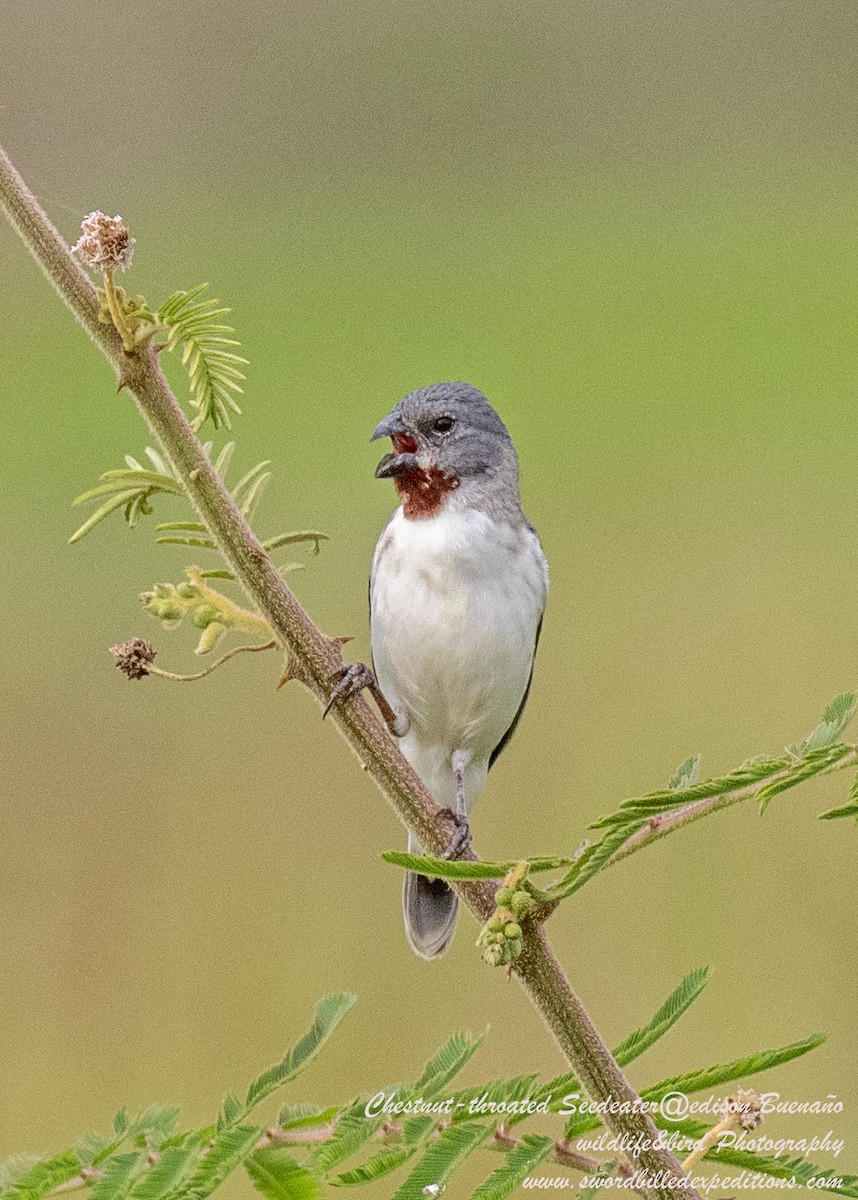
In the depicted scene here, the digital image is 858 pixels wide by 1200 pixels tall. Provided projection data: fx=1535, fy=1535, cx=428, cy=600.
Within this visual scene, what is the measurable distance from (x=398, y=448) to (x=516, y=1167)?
2.19 meters

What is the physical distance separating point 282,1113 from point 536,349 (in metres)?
14.5

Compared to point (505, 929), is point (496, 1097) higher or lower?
lower

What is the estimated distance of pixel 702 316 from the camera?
17172 mm

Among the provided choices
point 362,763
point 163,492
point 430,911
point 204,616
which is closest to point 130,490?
point 163,492

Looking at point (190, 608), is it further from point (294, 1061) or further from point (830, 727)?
point (830, 727)

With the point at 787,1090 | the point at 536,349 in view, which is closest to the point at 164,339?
the point at 787,1090

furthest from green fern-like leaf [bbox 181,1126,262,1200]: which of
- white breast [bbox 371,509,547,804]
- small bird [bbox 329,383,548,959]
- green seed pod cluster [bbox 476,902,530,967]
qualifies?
white breast [bbox 371,509,547,804]

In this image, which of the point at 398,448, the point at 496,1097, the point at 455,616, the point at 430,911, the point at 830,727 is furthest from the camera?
the point at 430,911

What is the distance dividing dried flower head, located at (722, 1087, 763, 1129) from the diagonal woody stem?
0.35 ft

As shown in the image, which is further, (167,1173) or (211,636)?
(211,636)

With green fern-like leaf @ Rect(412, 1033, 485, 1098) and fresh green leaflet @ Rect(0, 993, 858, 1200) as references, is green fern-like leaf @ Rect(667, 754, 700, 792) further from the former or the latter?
green fern-like leaf @ Rect(412, 1033, 485, 1098)

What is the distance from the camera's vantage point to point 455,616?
3369mm

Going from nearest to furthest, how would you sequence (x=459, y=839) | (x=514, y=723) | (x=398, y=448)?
(x=459, y=839) < (x=398, y=448) < (x=514, y=723)

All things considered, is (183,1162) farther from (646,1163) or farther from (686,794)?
(686,794)
